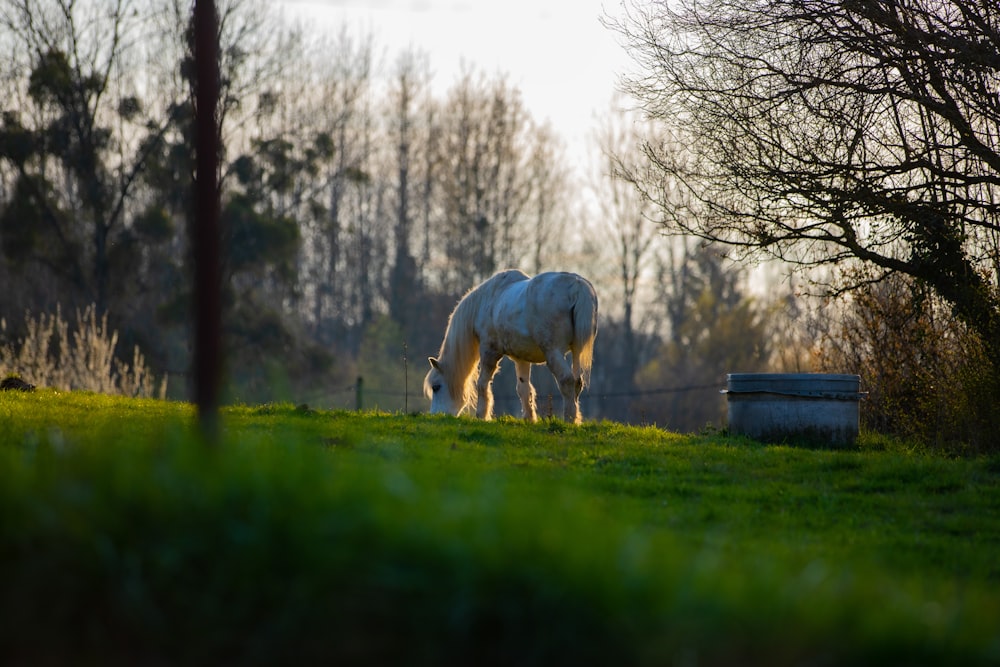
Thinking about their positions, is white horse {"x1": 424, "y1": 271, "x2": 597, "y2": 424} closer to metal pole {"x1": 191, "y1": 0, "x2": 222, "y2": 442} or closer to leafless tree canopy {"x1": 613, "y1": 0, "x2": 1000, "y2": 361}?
leafless tree canopy {"x1": 613, "y1": 0, "x2": 1000, "y2": 361}

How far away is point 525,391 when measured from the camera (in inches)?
472

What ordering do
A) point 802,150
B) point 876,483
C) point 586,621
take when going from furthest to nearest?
1. point 802,150
2. point 876,483
3. point 586,621

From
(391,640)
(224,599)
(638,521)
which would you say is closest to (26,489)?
(224,599)

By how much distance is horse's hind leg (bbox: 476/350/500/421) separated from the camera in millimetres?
11898

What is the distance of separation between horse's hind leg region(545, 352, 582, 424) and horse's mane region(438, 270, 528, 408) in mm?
1356

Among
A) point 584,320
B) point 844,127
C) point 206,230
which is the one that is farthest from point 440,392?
A: point 206,230

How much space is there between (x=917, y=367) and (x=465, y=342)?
6.00m

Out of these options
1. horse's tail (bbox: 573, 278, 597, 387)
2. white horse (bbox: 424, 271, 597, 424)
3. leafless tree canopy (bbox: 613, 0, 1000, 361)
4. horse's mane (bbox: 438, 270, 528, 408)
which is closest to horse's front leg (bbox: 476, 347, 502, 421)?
white horse (bbox: 424, 271, 597, 424)

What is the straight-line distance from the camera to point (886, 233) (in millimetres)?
11859

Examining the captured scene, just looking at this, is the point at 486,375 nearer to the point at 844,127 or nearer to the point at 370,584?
the point at 844,127

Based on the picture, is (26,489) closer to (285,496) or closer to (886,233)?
(285,496)

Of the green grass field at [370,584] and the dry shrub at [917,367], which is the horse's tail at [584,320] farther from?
the green grass field at [370,584]

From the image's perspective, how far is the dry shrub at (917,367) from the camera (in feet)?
36.3

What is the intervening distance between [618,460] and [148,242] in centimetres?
2182
